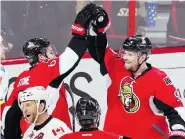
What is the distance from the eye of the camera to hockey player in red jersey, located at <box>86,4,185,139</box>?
3930 millimetres

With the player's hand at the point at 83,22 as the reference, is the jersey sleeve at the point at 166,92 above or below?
below

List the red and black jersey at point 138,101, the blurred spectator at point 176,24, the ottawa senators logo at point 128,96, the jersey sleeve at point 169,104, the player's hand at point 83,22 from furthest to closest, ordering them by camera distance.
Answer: the blurred spectator at point 176,24
the ottawa senators logo at point 128,96
the red and black jersey at point 138,101
the jersey sleeve at point 169,104
the player's hand at point 83,22

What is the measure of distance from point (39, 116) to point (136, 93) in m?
0.61

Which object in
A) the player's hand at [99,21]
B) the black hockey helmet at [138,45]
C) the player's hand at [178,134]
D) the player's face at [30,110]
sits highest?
the player's hand at [99,21]

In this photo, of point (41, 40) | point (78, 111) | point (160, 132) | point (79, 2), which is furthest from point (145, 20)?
point (78, 111)

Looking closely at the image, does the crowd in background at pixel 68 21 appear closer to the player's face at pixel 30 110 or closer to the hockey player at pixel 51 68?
the hockey player at pixel 51 68

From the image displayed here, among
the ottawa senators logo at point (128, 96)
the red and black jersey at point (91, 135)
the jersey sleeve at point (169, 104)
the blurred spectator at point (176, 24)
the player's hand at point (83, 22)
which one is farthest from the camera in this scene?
the blurred spectator at point (176, 24)

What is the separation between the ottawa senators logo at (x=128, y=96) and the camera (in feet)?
13.3

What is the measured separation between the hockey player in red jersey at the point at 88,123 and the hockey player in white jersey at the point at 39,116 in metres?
0.28

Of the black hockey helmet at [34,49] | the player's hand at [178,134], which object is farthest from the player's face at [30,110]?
the player's hand at [178,134]

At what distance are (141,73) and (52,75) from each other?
1.87ft

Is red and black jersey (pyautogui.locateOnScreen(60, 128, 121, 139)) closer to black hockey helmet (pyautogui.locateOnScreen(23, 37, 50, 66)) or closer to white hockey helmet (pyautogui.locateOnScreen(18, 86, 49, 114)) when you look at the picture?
white hockey helmet (pyautogui.locateOnScreen(18, 86, 49, 114))

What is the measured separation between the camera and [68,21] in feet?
17.7

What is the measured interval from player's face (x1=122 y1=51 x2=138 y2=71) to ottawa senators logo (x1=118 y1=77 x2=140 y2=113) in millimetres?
79
